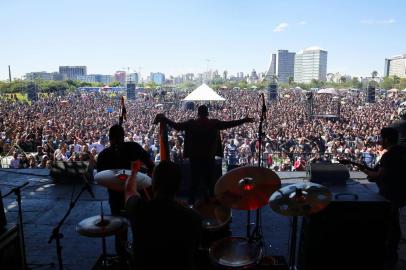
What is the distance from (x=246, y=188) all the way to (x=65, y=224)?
288cm

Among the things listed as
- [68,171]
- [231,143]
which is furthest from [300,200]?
[231,143]

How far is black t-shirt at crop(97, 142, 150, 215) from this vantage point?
333cm

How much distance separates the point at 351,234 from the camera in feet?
9.64

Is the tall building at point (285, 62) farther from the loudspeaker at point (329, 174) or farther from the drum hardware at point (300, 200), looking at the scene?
the drum hardware at point (300, 200)

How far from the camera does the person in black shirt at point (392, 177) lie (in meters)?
3.44

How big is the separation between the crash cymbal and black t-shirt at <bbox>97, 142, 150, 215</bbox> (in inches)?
33.3

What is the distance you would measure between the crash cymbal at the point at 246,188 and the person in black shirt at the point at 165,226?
0.98 m

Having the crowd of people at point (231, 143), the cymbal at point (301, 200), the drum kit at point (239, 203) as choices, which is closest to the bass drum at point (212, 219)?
the drum kit at point (239, 203)

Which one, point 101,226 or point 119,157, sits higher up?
point 119,157

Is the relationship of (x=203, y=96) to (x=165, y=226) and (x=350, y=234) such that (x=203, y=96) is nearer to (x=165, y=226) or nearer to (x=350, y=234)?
(x=350, y=234)

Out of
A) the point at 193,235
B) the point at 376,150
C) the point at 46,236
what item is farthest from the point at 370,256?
the point at 376,150

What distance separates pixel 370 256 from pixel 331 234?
349mm

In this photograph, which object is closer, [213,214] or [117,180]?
[117,180]

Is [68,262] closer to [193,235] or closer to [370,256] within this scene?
[193,235]
